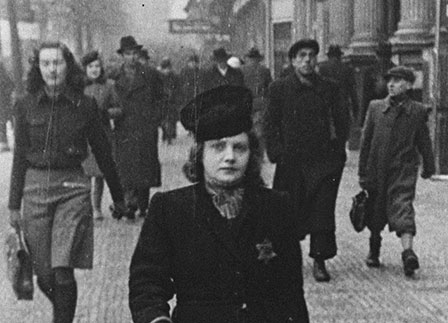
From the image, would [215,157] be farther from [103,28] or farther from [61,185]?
[103,28]

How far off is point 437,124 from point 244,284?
1219cm

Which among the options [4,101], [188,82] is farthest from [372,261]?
[4,101]

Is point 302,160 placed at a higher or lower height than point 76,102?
lower

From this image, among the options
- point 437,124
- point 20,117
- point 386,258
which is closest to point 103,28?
point 437,124

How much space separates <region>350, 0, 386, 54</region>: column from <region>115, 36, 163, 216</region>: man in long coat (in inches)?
409

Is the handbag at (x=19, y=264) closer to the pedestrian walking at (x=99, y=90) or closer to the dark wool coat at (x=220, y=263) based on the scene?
the dark wool coat at (x=220, y=263)

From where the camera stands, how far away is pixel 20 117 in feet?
20.5

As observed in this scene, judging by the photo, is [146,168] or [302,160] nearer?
[302,160]

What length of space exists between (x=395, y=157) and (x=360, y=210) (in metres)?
0.48

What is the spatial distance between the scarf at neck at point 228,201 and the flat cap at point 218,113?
0.54ft

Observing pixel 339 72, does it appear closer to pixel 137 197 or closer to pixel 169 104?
pixel 137 197

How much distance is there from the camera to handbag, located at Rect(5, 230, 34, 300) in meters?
6.02

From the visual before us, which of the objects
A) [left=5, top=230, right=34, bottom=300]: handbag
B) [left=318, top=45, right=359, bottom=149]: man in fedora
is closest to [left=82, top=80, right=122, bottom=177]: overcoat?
[left=5, top=230, right=34, bottom=300]: handbag

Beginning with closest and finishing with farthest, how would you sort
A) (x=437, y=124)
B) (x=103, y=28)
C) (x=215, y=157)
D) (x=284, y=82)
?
(x=215, y=157) < (x=284, y=82) < (x=437, y=124) < (x=103, y=28)
